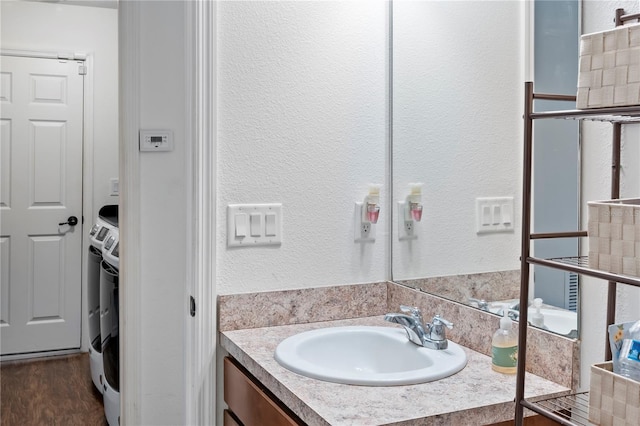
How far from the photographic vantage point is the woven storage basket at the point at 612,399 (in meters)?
0.85

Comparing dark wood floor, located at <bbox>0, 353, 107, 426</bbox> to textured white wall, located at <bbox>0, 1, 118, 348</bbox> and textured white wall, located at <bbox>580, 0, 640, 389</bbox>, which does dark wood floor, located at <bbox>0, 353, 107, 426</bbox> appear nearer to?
textured white wall, located at <bbox>0, 1, 118, 348</bbox>

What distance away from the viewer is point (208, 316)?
168 cm

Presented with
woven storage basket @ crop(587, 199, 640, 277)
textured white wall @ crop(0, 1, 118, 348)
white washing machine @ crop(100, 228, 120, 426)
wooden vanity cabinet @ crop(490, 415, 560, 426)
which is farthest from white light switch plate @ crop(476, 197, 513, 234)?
textured white wall @ crop(0, 1, 118, 348)

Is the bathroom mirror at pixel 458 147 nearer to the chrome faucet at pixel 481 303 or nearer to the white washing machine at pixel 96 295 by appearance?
the chrome faucet at pixel 481 303

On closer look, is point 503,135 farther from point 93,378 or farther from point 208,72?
point 93,378

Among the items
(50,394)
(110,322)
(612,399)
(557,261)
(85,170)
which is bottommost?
(50,394)

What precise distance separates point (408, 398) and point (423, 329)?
0.35 metres

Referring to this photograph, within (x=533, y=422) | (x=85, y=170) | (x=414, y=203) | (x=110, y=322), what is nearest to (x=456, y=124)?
(x=414, y=203)

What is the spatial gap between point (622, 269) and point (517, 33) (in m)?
0.78

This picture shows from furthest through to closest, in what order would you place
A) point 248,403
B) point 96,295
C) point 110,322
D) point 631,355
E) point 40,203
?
point 40,203, point 96,295, point 110,322, point 248,403, point 631,355

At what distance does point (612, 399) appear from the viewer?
35.0 inches

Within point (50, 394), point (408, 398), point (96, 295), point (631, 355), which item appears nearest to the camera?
point (631, 355)

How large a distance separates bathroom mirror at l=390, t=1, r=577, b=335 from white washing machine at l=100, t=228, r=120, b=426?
5.38 feet

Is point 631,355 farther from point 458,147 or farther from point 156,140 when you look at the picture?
point 156,140
